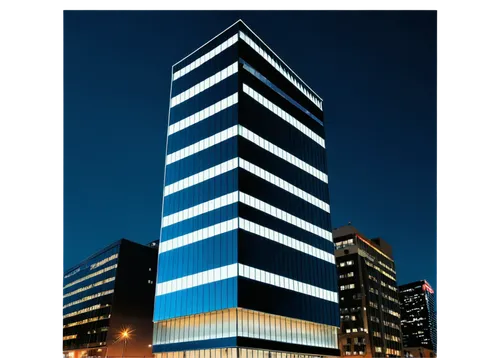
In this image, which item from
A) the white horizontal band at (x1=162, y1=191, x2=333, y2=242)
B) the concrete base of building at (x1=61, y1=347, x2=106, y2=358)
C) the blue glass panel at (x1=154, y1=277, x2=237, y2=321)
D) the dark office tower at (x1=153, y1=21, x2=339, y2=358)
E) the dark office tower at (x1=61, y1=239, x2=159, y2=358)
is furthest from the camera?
the dark office tower at (x1=61, y1=239, x2=159, y2=358)

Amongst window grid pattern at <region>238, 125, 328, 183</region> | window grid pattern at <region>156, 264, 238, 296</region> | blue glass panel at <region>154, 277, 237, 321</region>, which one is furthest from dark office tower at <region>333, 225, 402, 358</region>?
window grid pattern at <region>156, 264, 238, 296</region>

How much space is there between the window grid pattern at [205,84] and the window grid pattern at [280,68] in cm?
843

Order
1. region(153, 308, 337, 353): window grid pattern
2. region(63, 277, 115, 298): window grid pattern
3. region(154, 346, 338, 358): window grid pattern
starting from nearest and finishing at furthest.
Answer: region(154, 346, 338, 358): window grid pattern → region(153, 308, 337, 353): window grid pattern → region(63, 277, 115, 298): window grid pattern

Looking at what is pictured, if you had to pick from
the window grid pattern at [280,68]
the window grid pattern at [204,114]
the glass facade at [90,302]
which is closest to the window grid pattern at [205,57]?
the window grid pattern at [280,68]

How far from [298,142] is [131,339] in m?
103

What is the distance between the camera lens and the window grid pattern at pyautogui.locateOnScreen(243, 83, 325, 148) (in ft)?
280

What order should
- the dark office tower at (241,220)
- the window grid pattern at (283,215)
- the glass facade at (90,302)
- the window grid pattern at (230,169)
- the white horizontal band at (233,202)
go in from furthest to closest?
the glass facade at (90,302) → the window grid pattern at (230,169) → the window grid pattern at (283,215) → the white horizontal band at (233,202) → the dark office tower at (241,220)

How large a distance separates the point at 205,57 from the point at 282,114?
66.2 ft

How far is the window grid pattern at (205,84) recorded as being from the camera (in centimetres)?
8569

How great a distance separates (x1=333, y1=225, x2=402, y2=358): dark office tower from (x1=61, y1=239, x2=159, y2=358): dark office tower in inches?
2880

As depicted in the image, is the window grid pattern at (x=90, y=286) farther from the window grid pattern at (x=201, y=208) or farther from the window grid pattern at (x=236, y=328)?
the window grid pattern at (x=236, y=328)

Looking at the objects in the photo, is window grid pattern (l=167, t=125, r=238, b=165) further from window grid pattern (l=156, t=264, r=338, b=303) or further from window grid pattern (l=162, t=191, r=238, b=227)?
window grid pattern (l=156, t=264, r=338, b=303)
